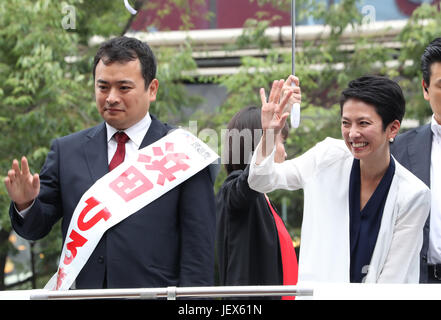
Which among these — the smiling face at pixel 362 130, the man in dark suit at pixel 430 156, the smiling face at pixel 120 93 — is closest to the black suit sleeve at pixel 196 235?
the smiling face at pixel 120 93

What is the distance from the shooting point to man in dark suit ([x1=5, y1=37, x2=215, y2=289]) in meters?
3.19

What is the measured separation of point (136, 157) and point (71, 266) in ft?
1.65

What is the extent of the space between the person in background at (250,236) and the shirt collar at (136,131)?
1.77 feet

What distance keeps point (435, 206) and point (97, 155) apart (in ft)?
4.78

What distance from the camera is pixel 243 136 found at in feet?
13.2

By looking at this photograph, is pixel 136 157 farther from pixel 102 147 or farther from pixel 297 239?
pixel 297 239

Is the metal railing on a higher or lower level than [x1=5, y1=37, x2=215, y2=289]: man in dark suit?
lower

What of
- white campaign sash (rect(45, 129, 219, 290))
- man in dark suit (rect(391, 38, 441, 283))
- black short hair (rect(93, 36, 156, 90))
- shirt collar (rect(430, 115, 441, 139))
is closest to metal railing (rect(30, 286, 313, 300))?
white campaign sash (rect(45, 129, 219, 290))

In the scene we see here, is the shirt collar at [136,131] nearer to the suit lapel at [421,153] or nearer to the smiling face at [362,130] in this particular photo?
the smiling face at [362,130]

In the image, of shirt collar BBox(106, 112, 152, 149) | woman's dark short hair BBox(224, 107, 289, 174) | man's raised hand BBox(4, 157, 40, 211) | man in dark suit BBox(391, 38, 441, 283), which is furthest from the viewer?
woman's dark short hair BBox(224, 107, 289, 174)

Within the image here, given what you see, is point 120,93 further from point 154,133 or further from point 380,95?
point 380,95

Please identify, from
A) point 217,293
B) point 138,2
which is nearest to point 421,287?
point 217,293

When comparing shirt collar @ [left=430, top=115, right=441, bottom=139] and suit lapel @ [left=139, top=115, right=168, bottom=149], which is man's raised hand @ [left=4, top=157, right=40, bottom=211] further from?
shirt collar @ [left=430, top=115, right=441, bottom=139]

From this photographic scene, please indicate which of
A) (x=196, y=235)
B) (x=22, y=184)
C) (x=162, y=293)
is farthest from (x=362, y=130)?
(x=22, y=184)
